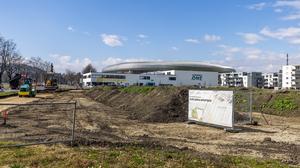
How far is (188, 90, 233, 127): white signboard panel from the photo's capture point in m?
16.8

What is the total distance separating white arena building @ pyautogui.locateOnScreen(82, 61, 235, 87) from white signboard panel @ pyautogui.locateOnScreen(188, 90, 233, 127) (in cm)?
9665

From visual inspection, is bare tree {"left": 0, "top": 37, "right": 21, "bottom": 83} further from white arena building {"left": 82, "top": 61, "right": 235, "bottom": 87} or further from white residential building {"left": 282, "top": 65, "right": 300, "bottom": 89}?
white residential building {"left": 282, "top": 65, "right": 300, "bottom": 89}

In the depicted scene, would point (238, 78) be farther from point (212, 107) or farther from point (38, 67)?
point (212, 107)

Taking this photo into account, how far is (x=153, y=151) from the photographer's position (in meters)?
10.0

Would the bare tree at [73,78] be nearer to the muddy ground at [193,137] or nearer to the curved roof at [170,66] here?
the curved roof at [170,66]

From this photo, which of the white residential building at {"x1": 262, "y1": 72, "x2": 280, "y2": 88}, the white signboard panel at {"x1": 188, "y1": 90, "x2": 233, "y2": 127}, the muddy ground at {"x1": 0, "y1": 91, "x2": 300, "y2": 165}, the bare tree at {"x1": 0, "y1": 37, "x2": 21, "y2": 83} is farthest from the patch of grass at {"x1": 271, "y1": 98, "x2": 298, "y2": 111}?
the white residential building at {"x1": 262, "y1": 72, "x2": 280, "y2": 88}

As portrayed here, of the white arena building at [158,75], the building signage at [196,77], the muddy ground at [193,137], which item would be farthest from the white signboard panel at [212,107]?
the building signage at [196,77]

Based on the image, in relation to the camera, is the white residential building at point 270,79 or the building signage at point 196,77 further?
the white residential building at point 270,79

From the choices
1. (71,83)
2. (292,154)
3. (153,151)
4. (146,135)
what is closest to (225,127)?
(146,135)

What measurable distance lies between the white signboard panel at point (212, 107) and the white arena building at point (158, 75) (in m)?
96.6

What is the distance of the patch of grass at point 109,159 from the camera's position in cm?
819

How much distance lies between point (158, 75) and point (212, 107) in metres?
113

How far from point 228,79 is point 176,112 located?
168496mm

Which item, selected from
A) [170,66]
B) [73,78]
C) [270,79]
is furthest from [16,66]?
[270,79]
